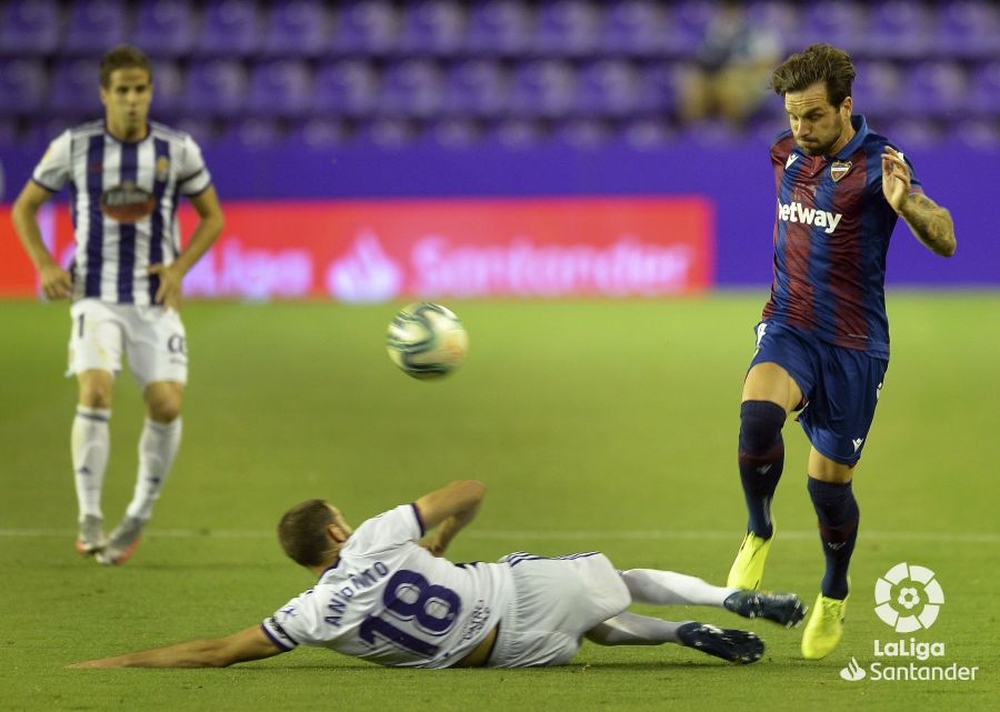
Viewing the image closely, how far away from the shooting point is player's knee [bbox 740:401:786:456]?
5.79m

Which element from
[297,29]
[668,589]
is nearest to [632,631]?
[668,589]

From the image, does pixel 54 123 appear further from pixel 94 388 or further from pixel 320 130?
pixel 94 388

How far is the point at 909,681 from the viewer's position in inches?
212

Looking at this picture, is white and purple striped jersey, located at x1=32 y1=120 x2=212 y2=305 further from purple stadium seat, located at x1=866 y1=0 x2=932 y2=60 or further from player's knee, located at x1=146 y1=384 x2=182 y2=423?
purple stadium seat, located at x1=866 y1=0 x2=932 y2=60

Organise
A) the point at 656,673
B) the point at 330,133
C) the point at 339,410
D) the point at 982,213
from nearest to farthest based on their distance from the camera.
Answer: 1. the point at 656,673
2. the point at 339,410
3. the point at 982,213
4. the point at 330,133

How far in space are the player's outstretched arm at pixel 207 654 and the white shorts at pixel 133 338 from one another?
2.44m

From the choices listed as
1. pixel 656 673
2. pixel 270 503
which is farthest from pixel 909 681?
pixel 270 503

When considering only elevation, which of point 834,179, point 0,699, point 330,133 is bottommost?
point 0,699

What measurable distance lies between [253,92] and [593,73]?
13.2 feet

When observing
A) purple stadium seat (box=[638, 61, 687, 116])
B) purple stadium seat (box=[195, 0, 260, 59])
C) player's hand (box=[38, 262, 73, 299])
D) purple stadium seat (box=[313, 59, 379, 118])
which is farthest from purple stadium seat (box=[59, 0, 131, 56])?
player's hand (box=[38, 262, 73, 299])

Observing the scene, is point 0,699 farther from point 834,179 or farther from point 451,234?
point 451,234

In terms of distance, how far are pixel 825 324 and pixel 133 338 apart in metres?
3.37

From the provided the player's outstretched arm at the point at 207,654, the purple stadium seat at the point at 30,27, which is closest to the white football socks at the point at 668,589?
the player's outstretched arm at the point at 207,654

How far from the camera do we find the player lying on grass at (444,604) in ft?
17.4
